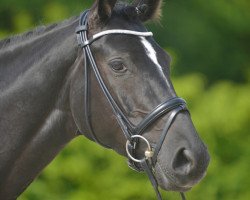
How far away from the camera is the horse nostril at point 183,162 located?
3.48m

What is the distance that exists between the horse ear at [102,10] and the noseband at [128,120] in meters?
0.06

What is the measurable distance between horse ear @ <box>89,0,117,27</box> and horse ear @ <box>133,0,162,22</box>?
0.72 feet

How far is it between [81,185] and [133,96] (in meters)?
2.83

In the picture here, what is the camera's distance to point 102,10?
12.5ft

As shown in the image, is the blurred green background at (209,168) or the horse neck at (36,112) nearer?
the horse neck at (36,112)

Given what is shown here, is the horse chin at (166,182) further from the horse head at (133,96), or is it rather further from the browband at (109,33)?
the browband at (109,33)

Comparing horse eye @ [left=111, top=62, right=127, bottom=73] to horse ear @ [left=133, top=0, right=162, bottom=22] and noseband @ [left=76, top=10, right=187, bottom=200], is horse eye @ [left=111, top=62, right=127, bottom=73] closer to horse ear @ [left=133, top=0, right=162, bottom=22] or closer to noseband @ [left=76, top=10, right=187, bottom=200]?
noseband @ [left=76, top=10, right=187, bottom=200]

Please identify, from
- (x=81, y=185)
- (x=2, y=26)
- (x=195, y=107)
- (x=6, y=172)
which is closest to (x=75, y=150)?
(x=81, y=185)

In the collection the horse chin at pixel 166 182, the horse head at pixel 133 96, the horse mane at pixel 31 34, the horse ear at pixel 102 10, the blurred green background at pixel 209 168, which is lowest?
the blurred green background at pixel 209 168

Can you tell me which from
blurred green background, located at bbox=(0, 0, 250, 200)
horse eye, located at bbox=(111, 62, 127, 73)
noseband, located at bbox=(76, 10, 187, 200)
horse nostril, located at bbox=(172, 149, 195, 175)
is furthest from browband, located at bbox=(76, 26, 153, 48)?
blurred green background, located at bbox=(0, 0, 250, 200)

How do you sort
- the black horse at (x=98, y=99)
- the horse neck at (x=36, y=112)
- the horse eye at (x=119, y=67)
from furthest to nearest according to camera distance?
the horse neck at (x=36, y=112) → the horse eye at (x=119, y=67) → the black horse at (x=98, y=99)

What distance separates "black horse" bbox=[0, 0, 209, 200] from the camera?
11.8ft

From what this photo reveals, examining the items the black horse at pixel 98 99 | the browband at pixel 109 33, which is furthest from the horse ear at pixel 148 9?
the browband at pixel 109 33

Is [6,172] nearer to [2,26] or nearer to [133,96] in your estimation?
[133,96]
